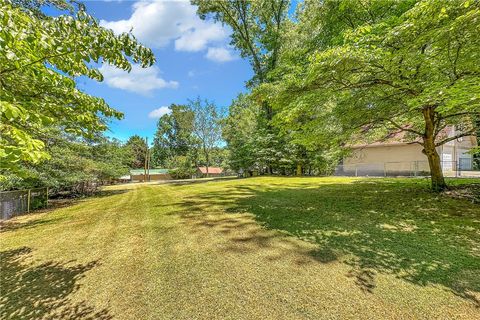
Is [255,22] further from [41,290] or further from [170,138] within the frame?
[170,138]

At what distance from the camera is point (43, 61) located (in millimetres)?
2812

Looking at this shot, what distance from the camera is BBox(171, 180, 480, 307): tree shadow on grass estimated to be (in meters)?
3.60

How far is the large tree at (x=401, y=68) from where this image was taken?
192 inches

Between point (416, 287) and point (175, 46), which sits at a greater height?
point (175, 46)

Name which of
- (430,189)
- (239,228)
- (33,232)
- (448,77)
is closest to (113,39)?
(239,228)

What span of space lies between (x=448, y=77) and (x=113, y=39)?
7567mm

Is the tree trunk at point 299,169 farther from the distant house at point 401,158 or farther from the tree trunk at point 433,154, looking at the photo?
the tree trunk at point 433,154

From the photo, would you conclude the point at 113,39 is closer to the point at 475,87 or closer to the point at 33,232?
the point at 475,87

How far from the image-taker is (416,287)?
127 inches

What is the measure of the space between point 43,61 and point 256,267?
13.5 feet

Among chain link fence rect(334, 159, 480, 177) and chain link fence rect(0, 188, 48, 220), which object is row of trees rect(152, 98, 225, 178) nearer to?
chain link fence rect(334, 159, 480, 177)

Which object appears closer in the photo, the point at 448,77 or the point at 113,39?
the point at 113,39

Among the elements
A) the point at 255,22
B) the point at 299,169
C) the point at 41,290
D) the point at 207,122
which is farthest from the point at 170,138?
the point at 41,290

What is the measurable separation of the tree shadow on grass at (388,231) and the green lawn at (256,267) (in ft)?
0.09
